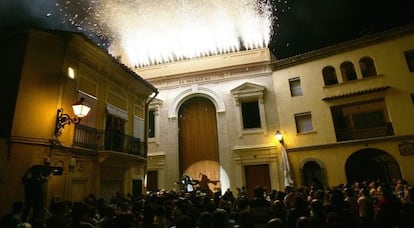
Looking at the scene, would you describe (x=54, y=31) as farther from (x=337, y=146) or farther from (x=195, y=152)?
(x=337, y=146)

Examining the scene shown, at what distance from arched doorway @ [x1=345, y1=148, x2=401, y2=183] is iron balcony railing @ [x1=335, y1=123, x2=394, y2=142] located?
1069 mm

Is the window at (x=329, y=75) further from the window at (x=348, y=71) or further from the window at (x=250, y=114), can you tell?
the window at (x=250, y=114)

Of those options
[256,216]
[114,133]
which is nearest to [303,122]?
[114,133]

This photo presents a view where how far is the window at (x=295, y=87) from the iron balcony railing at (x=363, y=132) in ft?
13.2

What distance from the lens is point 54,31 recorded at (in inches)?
433

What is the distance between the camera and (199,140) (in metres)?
23.6

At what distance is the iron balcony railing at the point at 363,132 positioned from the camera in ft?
59.3

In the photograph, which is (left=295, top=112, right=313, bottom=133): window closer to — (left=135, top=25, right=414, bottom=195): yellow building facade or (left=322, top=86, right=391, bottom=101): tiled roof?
(left=135, top=25, right=414, bottom=195): yellow building facade

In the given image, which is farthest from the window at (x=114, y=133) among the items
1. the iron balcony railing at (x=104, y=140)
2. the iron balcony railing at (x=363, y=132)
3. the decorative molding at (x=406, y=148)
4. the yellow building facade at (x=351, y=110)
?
the decorative molding at (x=406, y=148)

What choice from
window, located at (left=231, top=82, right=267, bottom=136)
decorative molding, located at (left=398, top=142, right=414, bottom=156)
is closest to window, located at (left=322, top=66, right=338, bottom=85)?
window, located at (left=231, top=82, right=267, bottom=136)

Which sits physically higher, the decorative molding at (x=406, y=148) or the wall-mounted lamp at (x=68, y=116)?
the wall-mounted lamp at (x=68, y=116)

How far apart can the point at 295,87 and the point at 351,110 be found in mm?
4402

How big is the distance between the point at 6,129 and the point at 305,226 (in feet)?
32.6

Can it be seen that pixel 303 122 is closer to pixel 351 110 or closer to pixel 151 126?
pixel 351 110
